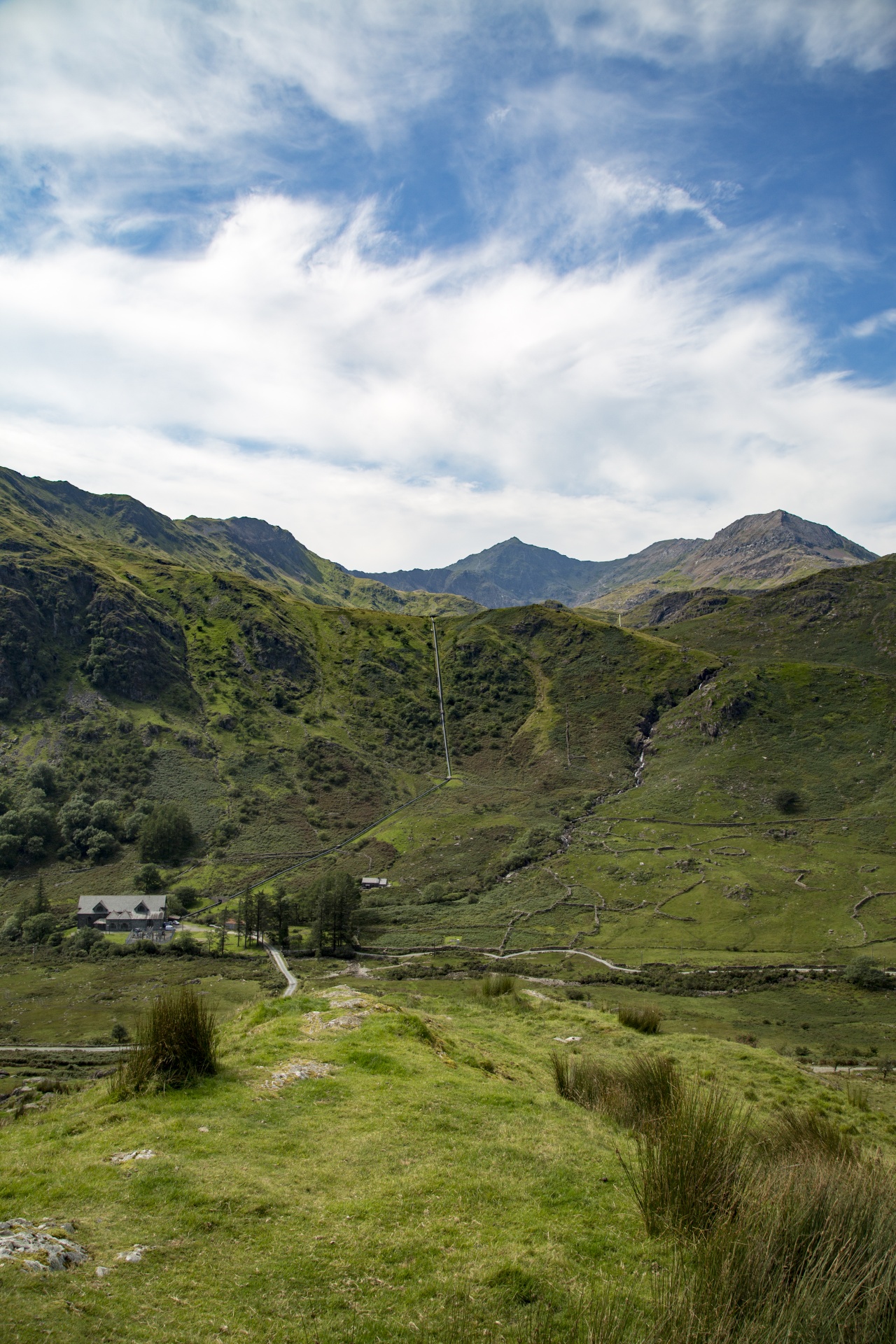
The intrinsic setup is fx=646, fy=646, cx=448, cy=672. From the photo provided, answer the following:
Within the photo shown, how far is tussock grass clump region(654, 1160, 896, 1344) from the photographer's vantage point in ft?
17.4

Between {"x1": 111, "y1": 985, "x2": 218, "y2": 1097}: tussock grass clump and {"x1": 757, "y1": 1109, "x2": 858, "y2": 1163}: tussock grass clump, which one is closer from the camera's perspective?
{"x1": 757, "y1": 1109, "x2": 858, "y2": 1163}: tussock grass clump

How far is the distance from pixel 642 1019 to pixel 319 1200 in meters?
25.3

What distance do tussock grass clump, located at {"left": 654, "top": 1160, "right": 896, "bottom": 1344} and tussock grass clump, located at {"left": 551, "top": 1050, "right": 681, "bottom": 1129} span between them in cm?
402

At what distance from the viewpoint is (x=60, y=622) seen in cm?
14900

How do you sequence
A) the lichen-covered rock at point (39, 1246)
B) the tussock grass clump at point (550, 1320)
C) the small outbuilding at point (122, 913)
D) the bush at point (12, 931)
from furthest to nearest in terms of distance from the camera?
the small outbuilding at point (122, 913)
the bush at point (12, 931)
the lichen-covered rock at point (39, 1246)
the tussock grass clump at point (550, 1320)

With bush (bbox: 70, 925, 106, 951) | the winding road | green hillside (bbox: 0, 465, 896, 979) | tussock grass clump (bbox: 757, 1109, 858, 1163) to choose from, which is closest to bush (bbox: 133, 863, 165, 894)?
green hillside (bbox: 0, 465, 896, 979)

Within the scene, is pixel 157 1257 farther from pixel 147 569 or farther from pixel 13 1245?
pixel 147 569

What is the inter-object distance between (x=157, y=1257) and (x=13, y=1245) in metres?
1.66

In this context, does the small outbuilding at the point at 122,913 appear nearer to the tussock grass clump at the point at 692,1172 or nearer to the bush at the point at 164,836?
the bush at the point at 164,836

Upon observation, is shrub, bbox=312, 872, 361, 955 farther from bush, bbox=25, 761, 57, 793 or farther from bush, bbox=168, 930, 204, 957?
bush, bbox=25, 761, 57, 793

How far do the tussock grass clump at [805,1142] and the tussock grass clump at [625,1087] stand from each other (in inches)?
67.6

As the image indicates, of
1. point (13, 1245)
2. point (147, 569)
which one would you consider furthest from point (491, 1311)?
point (147, 569)

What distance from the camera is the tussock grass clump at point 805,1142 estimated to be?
10.7 metres

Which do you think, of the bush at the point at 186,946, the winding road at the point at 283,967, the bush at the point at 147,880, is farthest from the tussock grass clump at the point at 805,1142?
the bush at the point at 147,880
